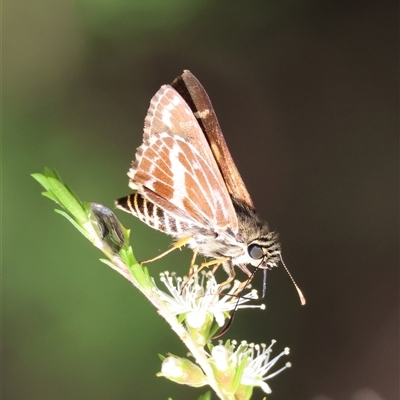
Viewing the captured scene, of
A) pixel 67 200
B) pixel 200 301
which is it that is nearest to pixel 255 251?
pixel 200 301

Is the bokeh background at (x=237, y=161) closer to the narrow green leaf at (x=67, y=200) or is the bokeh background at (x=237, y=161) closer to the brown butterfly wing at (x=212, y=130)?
the brown butterfly wing at (x=212, y=130)

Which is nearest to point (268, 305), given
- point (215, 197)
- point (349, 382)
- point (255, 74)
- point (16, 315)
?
point (349, 382)

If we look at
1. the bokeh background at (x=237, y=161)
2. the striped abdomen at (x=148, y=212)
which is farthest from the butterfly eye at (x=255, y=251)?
the bokeh background at (x=237, y=161)

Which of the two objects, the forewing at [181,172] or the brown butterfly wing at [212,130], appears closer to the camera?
the forewing at [181,172]

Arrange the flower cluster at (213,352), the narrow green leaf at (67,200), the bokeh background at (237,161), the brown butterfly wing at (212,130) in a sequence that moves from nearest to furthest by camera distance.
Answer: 1. the narrow green leaf at (67,200)
2. the flower cluster at (213,352)
3. the brown butterfly wing at (212,130)
4. the bokeh background at (237,161)

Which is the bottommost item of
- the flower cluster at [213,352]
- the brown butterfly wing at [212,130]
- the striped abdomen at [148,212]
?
the flower cluster at [213,352]

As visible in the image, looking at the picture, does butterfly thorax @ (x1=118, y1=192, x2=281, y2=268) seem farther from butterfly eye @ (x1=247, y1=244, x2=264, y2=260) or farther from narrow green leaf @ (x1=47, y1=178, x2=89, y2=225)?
narrow green leaf @ (x1=47, y1=178, x2=89, y2=225)
